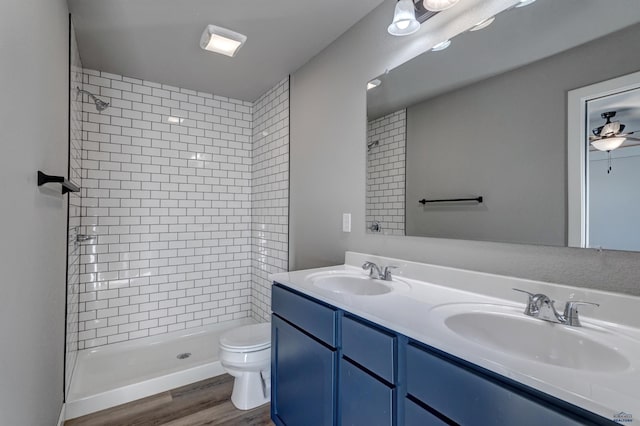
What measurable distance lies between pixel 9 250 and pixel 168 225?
2063 mm

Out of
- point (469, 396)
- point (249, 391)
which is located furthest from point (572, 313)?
point (249, 391)

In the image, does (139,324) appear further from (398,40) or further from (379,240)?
(398,40)

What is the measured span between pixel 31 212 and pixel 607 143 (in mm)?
2074

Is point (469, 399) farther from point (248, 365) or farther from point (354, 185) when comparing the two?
point (248, 365)

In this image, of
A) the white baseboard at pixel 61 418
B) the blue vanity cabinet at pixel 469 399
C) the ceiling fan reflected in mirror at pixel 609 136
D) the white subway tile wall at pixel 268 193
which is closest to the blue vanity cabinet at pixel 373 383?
the blue vanity cabinet at pixel 469 399

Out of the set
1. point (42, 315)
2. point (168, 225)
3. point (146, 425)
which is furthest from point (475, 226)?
point (168, 225)

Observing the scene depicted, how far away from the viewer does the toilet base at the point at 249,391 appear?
2004mm

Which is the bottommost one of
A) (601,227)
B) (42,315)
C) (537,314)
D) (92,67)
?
(42,315)

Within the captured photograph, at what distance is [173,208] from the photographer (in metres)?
2.94

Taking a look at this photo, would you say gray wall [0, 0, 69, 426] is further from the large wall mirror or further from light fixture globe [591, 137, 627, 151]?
light fixture globe [591, 137, 627, 151]

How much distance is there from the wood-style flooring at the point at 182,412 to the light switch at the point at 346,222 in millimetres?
1296

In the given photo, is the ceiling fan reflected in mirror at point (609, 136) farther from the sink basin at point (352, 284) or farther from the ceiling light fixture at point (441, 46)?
the sink basin at point (352, 284)

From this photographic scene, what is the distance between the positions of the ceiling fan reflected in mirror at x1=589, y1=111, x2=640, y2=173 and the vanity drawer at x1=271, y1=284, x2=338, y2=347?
3.65 ft

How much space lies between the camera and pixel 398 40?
1701mm
